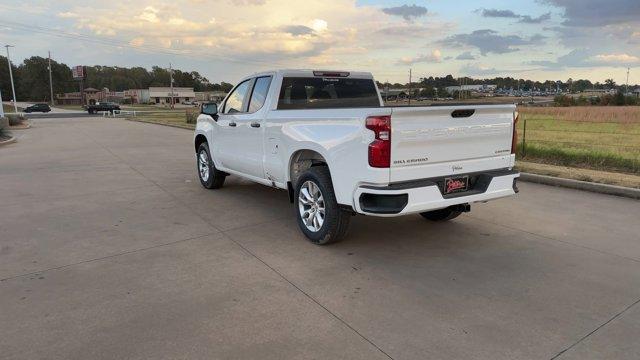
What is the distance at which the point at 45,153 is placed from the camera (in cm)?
1437

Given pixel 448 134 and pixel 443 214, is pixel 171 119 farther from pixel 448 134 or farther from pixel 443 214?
pixel 448 134

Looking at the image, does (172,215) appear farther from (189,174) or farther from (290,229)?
(189,174)

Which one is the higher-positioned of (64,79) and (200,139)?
(64,79)

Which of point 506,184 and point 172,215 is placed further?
point 172,215

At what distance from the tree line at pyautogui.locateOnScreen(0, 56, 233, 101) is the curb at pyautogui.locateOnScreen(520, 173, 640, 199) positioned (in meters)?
106

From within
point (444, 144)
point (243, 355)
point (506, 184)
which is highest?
point (444, 144)

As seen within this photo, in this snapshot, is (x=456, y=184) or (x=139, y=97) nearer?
(x=456, y=184)

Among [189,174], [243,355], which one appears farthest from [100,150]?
[243,355]

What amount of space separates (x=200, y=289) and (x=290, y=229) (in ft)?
6.23

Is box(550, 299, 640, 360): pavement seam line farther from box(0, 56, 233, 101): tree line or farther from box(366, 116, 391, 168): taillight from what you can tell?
box(0, 56, 233, 101): tree line

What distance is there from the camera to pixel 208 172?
8.24 m

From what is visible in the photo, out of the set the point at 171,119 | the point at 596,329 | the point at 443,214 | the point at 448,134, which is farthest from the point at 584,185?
the point at 171,119

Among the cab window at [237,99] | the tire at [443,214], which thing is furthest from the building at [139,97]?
the tire at [443,214]

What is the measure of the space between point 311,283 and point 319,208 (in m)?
1.17
